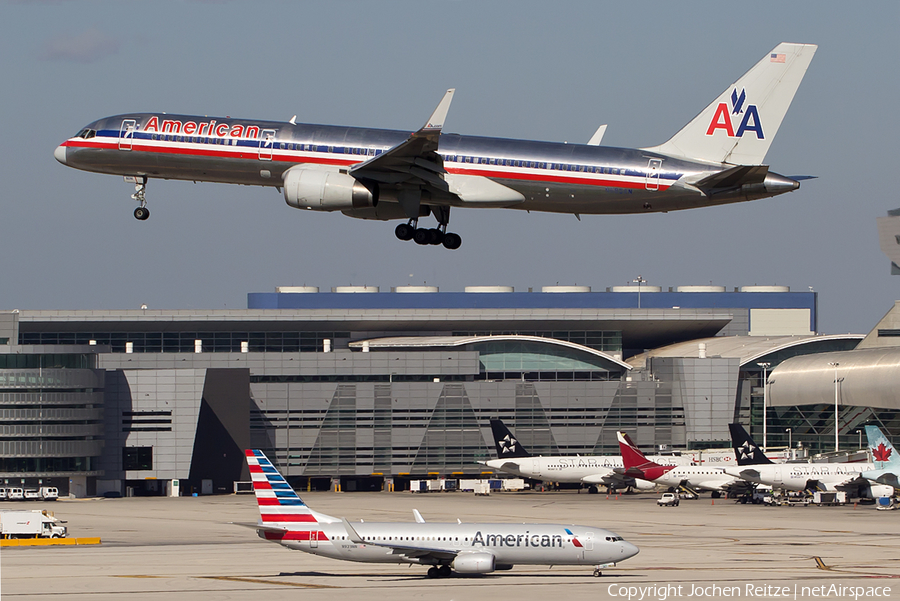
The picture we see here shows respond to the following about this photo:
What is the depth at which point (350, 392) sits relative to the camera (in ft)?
477

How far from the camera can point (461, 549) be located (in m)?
57.7

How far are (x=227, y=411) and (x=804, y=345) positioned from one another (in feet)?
227

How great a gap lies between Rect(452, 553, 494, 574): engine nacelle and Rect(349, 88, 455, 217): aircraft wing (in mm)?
16417

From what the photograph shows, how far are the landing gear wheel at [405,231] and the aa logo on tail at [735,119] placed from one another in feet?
41.1

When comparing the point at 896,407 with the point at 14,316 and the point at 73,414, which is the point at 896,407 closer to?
the point at 73,414

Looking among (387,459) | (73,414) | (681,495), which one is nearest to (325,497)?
(387,459)

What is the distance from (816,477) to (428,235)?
67381mm

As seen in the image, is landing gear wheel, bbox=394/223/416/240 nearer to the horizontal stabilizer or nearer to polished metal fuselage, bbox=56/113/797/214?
polished metal fuselage, bbox=56/113/797/214

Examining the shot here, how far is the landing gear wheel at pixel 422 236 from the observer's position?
51.9 meters

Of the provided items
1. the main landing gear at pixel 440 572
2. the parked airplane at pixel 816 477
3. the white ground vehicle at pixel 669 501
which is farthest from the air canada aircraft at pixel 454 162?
the parked airplane at pixel 816 477

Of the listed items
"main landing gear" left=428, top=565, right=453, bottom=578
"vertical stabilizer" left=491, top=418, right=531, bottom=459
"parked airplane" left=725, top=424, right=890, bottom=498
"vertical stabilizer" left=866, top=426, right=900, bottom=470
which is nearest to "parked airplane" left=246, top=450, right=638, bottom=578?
"main landing gear" left=428, top=565, right=453, bottom=578

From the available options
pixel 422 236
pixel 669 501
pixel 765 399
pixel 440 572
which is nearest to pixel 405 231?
pixel 422 236

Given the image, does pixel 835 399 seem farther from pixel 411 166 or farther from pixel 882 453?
pixel 411 166

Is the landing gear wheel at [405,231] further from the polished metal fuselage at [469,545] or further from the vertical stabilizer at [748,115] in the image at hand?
the polished metal fuselage at [469,545]
